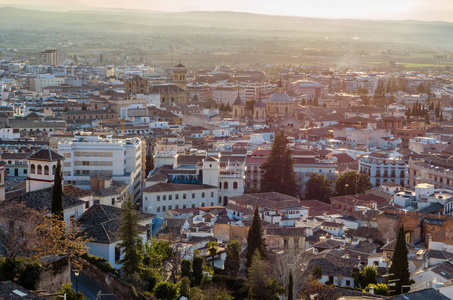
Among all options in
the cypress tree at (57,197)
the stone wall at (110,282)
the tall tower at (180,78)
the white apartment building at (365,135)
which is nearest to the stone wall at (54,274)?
the stone wall at (110,282)

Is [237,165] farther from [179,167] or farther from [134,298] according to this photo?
[134,298]

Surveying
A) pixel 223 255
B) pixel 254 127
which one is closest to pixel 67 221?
pixel 223 255

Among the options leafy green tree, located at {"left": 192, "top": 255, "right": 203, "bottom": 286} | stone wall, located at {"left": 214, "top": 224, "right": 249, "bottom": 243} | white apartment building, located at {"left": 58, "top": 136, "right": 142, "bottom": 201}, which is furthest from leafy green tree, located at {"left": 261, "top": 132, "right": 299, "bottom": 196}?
leafy green tree, located at {"left": 192, "top": 255, "right": 203, "bottom": 286}

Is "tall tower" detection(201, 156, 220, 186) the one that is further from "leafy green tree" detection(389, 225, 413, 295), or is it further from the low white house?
"leafy green tree" detection(389, 225, 413, 295)

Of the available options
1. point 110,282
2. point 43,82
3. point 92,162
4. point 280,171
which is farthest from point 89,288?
point 43,82

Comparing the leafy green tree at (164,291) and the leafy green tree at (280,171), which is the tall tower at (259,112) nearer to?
the leafy green tree at (280,171)
